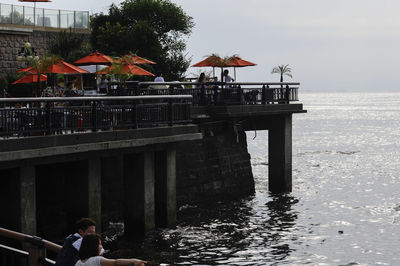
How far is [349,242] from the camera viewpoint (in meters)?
26.5

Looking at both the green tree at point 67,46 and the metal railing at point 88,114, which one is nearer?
the metal railing at point 88,114

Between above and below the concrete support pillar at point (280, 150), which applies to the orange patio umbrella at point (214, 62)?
above

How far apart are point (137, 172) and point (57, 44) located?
65.2 ft

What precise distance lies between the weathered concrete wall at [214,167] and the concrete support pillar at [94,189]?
295 inches

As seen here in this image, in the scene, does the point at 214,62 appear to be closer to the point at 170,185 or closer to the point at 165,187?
the point at 170,185

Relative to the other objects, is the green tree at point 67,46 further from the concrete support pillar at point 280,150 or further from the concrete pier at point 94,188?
the concrete pier at point 94,188

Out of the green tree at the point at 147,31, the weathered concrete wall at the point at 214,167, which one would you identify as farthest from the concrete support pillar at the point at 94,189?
the green tree at the point at 147,31

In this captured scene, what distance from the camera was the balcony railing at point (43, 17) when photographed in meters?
36.9

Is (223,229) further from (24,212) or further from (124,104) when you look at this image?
(24,212)

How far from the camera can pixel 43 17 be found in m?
40.6

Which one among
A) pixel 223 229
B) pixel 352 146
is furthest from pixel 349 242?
pixel 352 146

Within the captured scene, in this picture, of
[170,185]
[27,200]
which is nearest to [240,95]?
[170,185]

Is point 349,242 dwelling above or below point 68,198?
below

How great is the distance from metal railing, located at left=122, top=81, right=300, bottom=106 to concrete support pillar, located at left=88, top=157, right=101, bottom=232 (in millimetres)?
6474
